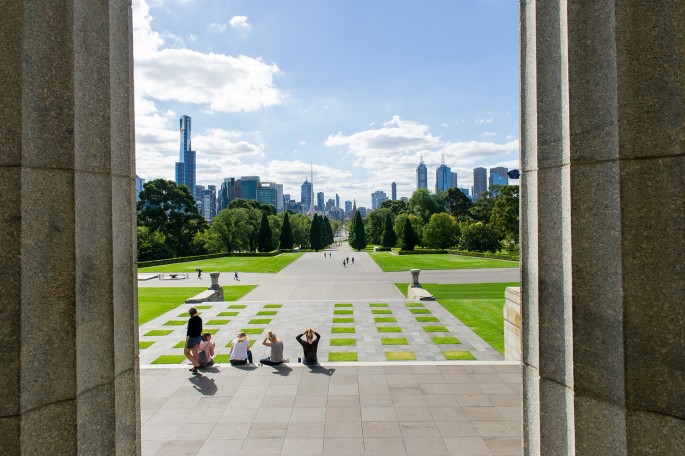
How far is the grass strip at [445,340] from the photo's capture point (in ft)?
46.3

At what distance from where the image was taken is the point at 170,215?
2532 inches

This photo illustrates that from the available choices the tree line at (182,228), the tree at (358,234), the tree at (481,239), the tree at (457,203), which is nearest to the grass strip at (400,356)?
the tree line at (182,228)

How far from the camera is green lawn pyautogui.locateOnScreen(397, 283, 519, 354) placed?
51.4ft

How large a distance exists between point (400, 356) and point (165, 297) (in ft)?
58.2

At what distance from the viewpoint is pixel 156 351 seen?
13.5 m

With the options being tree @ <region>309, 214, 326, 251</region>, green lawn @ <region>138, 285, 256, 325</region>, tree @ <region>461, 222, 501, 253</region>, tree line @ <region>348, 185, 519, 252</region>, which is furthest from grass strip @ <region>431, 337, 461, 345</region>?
tree @ <region>309, 214, 326, 251</region>

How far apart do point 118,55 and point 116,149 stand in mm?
912

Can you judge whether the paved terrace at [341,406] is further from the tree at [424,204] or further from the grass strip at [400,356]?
the tree at [424,204]

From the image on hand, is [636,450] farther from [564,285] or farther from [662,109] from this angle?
[662,109]

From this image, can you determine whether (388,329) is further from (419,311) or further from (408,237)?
(408,237)

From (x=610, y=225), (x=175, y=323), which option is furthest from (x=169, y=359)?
(x=610, y=225)

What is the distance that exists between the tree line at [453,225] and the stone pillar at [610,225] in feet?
196

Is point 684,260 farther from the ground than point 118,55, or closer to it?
closer to it

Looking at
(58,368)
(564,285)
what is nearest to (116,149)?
(58,368)
